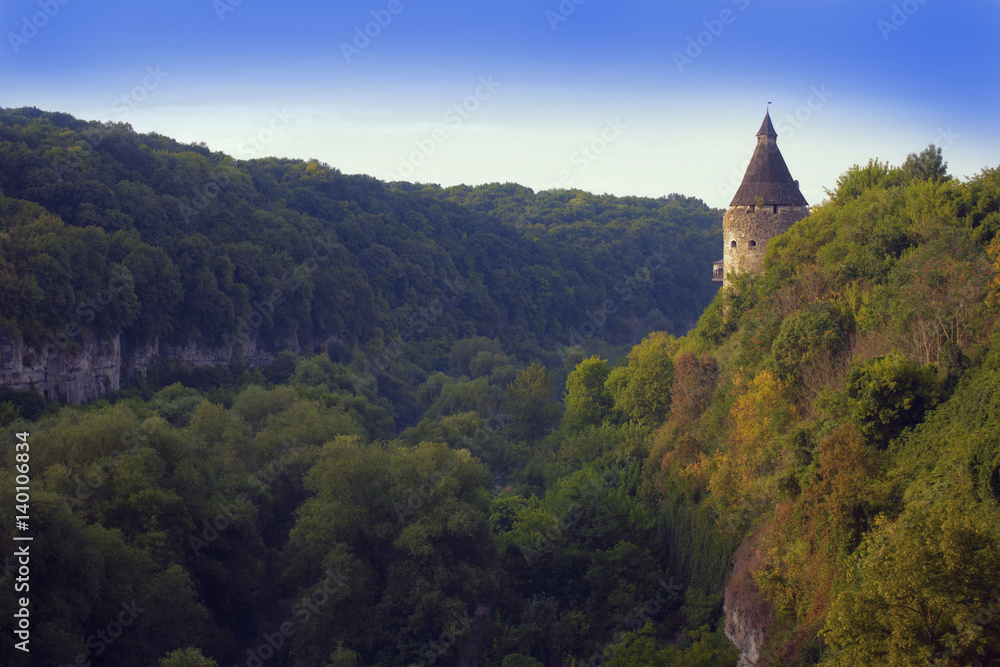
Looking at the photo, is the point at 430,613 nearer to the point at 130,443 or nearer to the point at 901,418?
the point at 130,443

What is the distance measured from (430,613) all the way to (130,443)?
10683 millimetres

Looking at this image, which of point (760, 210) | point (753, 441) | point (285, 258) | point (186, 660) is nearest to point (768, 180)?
point (760, 210)

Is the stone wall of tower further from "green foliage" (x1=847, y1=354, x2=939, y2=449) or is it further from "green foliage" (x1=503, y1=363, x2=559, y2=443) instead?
"green foliage" (x1=503, y1=363, x2=559, y2=443)

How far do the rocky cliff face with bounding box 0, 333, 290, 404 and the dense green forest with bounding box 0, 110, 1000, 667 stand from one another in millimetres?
975

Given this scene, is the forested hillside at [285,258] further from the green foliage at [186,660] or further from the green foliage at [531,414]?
the green foliage at [186,660]

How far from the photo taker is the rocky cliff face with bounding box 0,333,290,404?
124 feet

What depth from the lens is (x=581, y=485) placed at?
3244 cm

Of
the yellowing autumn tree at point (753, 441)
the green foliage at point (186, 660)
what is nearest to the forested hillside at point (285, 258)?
the green foliage at point (186, 660)

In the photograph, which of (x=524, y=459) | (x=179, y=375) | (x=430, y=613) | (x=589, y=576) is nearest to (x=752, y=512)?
(x=589, y=576)

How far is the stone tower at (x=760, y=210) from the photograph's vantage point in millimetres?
31547

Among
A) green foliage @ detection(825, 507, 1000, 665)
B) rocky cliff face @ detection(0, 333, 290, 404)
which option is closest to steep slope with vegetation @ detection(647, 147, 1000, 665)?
green foliage @ detection(825, 507, 1000, 665)

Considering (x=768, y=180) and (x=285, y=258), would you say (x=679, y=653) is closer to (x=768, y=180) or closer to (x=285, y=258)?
(x=768, y=180)

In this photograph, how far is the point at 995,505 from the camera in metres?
14.4

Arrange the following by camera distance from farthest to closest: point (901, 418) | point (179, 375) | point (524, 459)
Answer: point (179, 375) → point (524, 459) → point (901, 418)
